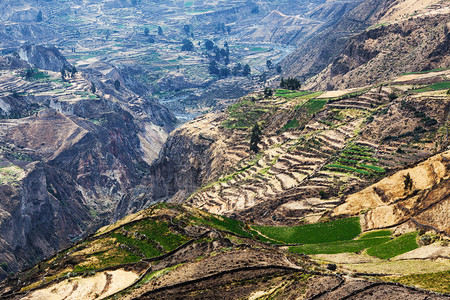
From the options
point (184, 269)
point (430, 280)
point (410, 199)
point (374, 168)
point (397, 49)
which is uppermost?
point (397, 49)

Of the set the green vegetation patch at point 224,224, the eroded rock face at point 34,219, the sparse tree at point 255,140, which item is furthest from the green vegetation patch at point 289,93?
the eroded rock face at point 34,219

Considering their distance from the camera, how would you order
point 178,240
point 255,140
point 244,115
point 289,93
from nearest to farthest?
point 178,240 < point 255,140 < point 244,115 < point 289,93

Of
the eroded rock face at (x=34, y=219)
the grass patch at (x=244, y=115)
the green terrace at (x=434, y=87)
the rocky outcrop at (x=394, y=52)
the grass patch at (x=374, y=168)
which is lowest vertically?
the eroded rock face at (x=34, y=219)

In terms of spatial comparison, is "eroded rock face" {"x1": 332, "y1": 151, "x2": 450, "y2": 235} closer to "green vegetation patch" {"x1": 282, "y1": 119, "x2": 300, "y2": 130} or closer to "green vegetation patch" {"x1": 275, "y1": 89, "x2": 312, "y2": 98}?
"green vegetation patch" {"x1": 282, "y1": 119, "x2": 300, "y2": 130}

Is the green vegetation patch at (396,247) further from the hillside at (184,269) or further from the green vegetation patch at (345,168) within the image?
the green vegetation patch at (345,168)

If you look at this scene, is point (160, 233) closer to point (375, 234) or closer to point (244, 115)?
point (375, 234)

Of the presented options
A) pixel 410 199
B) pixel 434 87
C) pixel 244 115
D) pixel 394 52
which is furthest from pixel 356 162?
pixel 394 52

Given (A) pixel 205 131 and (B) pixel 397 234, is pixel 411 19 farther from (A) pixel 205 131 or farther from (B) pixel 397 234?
(B) pixel 397 234

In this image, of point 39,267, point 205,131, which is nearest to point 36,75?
point 205,131
